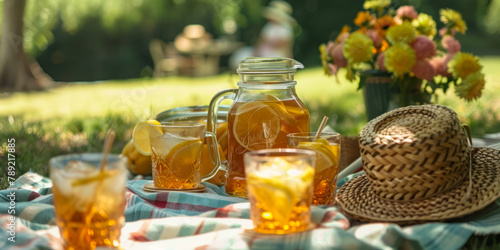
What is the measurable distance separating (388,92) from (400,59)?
1.07ft

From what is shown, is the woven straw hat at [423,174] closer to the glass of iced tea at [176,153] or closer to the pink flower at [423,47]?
the glass of iced tea at [176,153]

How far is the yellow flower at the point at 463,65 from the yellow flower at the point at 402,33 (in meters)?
0.23

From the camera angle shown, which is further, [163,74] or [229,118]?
[163,74]

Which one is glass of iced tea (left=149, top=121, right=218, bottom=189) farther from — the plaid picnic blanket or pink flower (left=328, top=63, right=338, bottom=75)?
pink flower (left=328, top=63, right=338, bottom=75)

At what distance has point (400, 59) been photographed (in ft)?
9.48

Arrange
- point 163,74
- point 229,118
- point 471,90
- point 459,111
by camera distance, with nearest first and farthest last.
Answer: point 229,118, point 471,90, point 459,111, point 163,74

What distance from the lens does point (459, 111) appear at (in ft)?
18.2

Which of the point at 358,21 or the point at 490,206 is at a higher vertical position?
the point at 358,21

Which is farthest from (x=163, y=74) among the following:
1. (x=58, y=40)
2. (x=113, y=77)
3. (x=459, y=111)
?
(x=459, y=111)

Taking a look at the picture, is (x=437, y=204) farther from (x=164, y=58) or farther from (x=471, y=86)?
(x=164, y=58)

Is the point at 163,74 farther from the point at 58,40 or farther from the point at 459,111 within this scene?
the point at 459,111

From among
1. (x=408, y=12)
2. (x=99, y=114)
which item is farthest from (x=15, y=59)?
(x=408, y=12)

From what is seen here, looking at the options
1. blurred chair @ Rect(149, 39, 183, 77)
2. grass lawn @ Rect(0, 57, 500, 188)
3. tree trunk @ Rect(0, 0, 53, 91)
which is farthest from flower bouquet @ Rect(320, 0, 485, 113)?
blurred chair @ Rect(149, 39, 183, 77)

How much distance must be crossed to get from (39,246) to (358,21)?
7.55 ft
